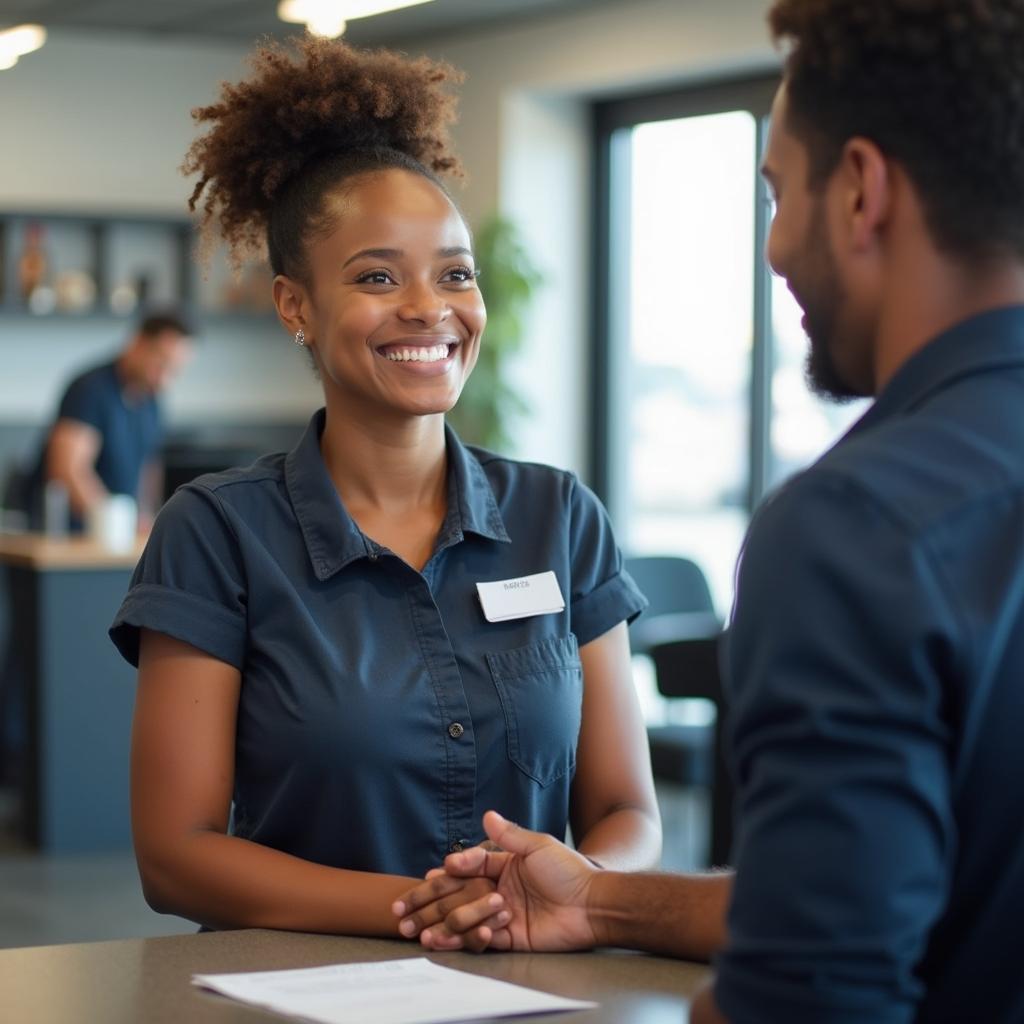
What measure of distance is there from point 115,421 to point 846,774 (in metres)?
5.88

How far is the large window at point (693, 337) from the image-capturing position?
6730 millimetres

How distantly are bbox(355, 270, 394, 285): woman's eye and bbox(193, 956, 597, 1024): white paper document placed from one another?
84 centimetres

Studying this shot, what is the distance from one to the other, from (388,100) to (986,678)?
53.9 inches

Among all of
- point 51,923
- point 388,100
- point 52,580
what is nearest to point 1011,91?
point 388,100

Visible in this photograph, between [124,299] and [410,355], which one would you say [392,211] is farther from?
[124,299]

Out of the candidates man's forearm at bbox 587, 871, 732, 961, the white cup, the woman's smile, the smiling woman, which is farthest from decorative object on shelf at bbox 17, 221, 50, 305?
man's forearm at bbox 587, 871, 732, 961

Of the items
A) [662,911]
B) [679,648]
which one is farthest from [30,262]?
[662,911]

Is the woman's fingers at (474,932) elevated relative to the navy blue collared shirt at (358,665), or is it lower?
lower

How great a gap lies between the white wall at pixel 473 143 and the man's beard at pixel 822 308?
5.46 metres

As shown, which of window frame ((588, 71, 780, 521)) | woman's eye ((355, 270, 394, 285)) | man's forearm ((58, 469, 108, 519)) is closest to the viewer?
woman's eye ((355, 270, 394, 285))

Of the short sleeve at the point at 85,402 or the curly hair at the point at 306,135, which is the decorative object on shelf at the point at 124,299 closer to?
the short sleeve at the point at 85,402

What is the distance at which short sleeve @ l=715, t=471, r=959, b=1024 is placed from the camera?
88cm

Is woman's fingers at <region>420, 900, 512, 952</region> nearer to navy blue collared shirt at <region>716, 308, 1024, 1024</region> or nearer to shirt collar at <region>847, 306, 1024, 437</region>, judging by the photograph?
navy blue collared shirt at <region>716, 308, 1024, 1024</region>

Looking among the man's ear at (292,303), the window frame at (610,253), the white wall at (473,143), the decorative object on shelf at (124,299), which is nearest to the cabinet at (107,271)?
the decorative object on shelf at (124,299)
